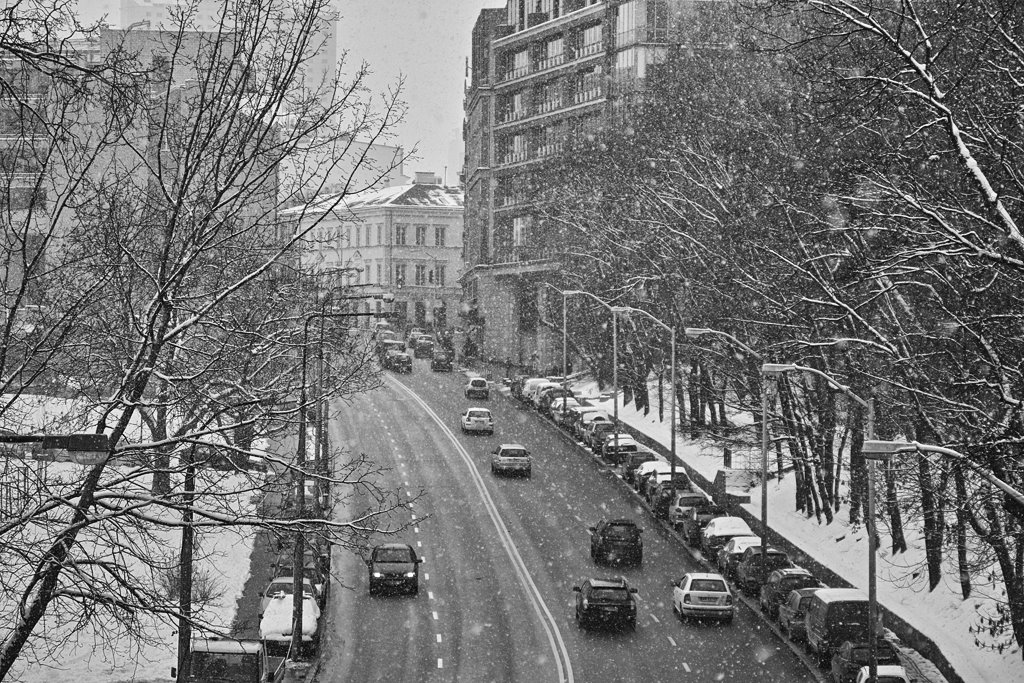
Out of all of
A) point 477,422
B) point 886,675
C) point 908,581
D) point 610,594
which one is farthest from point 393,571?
point 477,422

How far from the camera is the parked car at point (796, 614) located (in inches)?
1164

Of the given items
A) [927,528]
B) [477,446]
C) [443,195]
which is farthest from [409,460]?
[443,195]

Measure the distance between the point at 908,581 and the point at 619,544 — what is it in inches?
318

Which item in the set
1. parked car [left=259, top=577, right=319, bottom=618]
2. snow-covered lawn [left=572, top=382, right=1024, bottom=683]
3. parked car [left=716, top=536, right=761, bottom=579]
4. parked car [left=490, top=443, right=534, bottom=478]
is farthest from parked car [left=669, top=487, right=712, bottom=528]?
parked car [left=259, top=577, right=319, bottom=618]

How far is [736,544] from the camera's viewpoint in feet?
120

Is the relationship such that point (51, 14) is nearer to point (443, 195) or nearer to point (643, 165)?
point (643, 165)

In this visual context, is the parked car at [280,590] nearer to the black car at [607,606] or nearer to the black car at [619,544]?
the black car at [607,606]

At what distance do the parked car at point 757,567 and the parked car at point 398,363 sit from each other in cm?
5145

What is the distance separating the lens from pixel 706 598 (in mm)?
31516

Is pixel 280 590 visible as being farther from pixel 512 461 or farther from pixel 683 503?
pixel 512 461

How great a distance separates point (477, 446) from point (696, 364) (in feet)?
32.3

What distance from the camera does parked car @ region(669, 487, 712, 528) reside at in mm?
41438

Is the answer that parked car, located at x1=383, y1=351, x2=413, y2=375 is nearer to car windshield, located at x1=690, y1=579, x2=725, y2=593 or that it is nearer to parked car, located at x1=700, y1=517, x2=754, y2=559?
parked car, located at x1=700, y1=517, x2=754, y2=559

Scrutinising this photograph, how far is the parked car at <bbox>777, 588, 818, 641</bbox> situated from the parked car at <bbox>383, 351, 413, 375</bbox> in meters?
55.6
